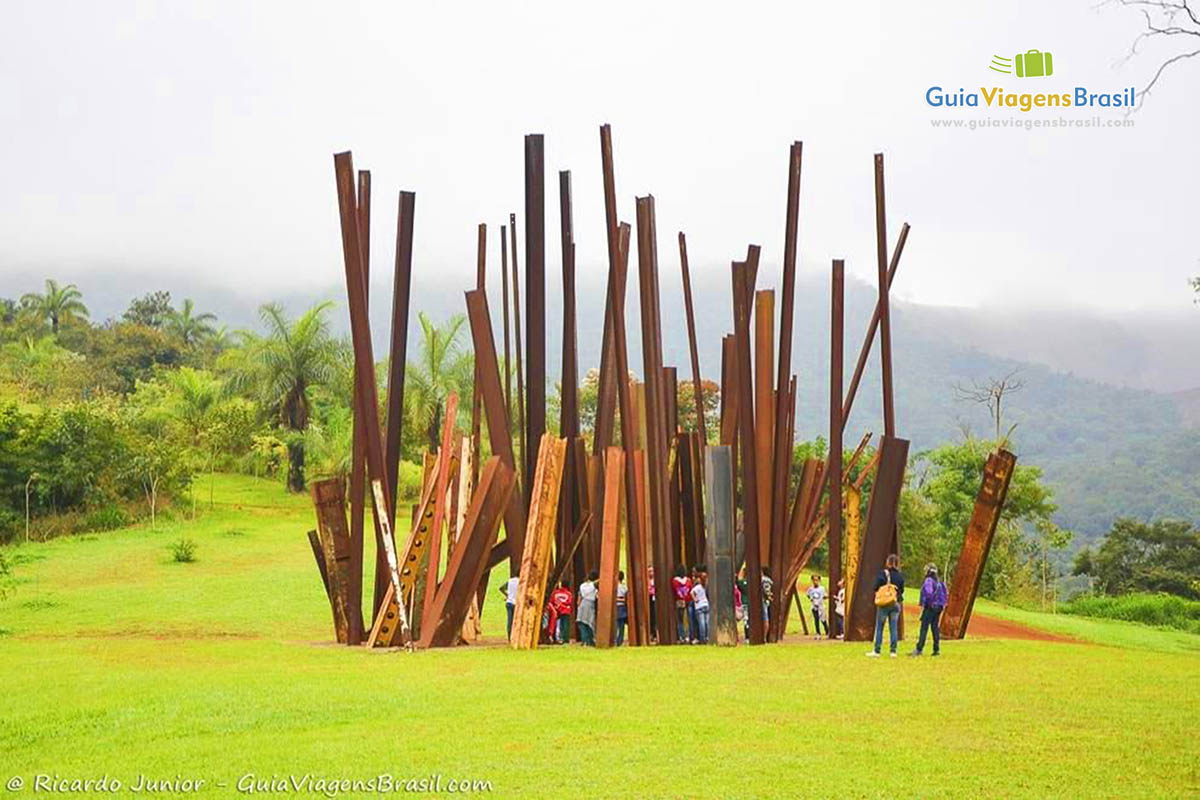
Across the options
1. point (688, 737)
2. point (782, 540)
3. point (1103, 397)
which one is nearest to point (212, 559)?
point (782, 540)

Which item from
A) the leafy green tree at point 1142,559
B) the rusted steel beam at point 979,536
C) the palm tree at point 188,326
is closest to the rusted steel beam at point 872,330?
the rusted steel beam at point 979,536

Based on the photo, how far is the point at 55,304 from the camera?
2462 inches

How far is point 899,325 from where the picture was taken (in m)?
164

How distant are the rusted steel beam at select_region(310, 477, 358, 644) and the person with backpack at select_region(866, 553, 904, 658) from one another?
557 cm

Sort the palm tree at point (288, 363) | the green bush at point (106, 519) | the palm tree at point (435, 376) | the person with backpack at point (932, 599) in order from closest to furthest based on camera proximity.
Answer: the person with backpack at point (932, 599), the green bush at point (106, 519), the palm tree at point (435, 376), the palm tree at point (288, 363)

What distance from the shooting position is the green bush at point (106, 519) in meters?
28.8

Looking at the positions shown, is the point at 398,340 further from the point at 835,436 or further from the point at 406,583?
the point at 835,436

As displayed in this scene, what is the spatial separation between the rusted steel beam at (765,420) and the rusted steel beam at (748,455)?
0.32ft

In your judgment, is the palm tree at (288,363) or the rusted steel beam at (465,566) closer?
the rusted steel beam at (465,566)

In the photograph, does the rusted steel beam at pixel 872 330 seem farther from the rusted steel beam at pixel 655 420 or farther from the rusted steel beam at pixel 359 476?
the rusted steel beam at pixel 359 476

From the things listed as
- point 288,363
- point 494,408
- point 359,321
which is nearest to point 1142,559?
point 288,363

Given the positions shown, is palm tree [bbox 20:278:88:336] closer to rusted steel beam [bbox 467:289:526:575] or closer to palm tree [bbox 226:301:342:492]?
palm tree [bbox 226:301:342:492]

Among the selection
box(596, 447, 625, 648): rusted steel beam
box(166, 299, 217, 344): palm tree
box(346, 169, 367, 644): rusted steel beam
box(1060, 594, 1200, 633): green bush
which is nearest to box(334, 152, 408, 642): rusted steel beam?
box(346, 169, 367, 644): rusted steel beam

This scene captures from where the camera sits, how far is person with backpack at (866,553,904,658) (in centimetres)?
1227
